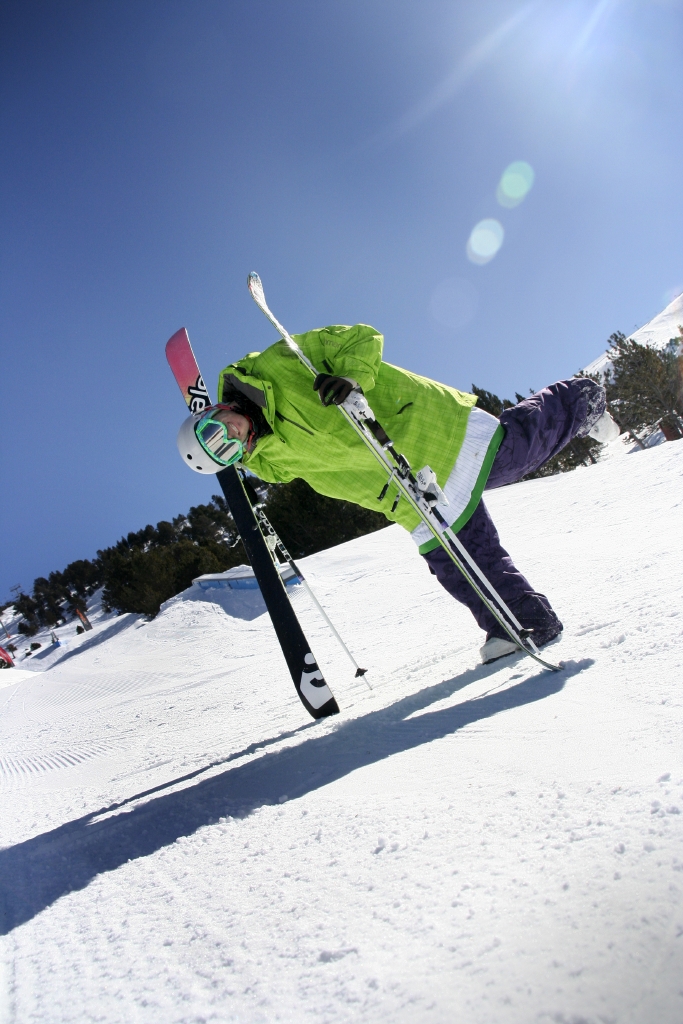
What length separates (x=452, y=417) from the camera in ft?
8.37

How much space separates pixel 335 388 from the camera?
7.45 feet

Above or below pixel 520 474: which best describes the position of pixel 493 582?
below

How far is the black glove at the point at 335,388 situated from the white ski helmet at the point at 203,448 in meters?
0.54

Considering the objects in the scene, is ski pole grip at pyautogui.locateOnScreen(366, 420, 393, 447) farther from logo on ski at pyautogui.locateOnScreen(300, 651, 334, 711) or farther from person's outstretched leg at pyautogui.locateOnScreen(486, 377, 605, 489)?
logo on ski at pyautogui.locateOnScreen(300, 651, 334, 711)

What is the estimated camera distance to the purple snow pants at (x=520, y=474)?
233 centimetres

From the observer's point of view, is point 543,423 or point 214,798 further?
point 543,423

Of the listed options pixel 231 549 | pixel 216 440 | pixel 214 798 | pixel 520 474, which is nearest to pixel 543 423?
pixel 520 474

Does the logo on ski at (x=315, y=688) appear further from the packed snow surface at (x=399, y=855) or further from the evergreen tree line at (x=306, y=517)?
the evergreen tree line at (x=306, y=517)

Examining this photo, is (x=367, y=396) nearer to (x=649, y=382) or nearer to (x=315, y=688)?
(x=315, y=688)

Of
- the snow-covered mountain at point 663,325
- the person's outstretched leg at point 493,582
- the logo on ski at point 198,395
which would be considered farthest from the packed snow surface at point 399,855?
the snow-covered mountain at point 663,325

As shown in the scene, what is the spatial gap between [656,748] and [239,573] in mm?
10204

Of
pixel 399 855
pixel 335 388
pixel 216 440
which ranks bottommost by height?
pixel 399 855

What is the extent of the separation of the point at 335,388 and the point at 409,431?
468mm

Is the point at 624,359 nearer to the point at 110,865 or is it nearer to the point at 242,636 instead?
the point at 242,636
